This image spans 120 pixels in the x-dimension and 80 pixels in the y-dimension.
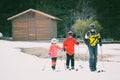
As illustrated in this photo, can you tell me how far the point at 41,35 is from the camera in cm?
5084

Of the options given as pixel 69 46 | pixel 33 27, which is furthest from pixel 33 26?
pixel 69 46

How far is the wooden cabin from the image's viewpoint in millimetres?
50331

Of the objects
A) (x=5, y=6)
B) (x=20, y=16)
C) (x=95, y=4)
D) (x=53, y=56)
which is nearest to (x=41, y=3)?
(x=5, y=6)

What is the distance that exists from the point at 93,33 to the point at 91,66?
1.26m

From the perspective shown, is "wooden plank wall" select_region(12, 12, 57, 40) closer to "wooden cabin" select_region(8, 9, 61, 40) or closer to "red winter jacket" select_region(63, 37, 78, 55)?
"wooden cabin" select_region(8, 9, 61, 40)

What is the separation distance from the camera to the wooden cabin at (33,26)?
165 feet

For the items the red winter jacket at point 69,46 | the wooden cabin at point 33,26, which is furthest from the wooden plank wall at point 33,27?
the red winter jacket at point 69,46

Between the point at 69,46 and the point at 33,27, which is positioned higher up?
the point at 33,27

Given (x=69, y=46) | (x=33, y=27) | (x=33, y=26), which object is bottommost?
(x=69, y=46)

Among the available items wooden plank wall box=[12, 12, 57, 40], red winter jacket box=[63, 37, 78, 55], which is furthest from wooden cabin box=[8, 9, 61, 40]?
red winter jacket box=[63, 37, 78, 55]

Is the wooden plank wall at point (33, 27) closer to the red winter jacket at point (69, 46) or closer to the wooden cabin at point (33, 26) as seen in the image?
the wooden cabin at point (33, 26)

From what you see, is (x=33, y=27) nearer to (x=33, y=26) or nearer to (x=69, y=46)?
(x=33, y=26)

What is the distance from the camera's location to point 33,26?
50.7 metres

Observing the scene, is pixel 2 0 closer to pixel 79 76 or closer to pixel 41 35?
pixel 41 35
